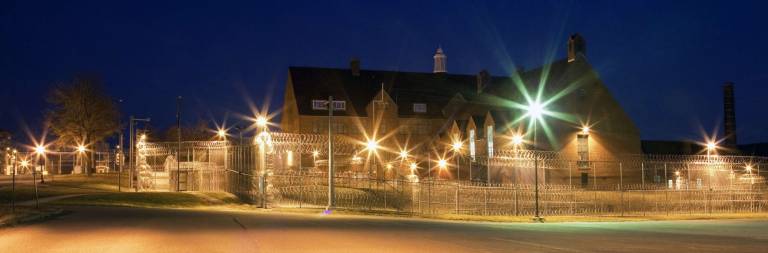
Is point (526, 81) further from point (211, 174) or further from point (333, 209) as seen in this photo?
point (333, 209)

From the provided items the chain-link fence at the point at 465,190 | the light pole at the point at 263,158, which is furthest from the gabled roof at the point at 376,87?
the light pole at the point at 263,158

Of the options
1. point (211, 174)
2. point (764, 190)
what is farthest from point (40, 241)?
point (764, 190)

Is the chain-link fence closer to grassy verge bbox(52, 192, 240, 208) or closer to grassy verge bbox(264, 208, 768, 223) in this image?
grassy verge bbox(264, 208, 768, 223)

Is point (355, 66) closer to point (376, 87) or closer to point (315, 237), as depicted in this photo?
point (376, 87)

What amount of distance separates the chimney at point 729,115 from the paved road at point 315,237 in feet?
176

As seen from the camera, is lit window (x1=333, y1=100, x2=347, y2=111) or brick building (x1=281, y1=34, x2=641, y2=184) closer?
brick building (x1=281, y1=34, x2=641, y2=184)

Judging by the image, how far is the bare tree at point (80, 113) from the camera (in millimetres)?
67125

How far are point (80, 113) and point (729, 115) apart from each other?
6363 centimetres

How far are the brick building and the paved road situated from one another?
125 ft

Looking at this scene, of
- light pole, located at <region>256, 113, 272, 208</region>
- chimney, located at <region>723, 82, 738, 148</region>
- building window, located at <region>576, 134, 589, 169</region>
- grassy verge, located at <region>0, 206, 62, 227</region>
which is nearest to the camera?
grassy verge, located at <region>0, 206, 62, 227</region>

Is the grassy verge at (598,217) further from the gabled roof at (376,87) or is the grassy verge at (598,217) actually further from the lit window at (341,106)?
the lit window at (341,106)

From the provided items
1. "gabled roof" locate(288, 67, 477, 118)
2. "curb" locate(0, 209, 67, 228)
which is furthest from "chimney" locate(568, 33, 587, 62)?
"curb" locate(0, 209, 67, 228)

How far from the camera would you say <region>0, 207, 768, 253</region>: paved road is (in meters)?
16.1

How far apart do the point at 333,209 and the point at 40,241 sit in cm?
1511
